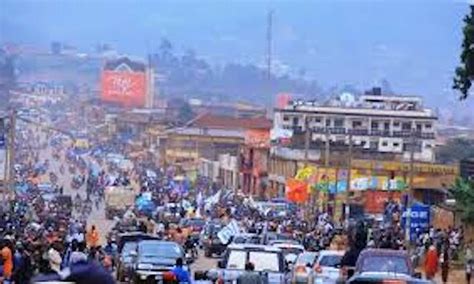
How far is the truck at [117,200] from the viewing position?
85.7 meters

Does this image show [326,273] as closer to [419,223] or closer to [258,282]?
[258,282]

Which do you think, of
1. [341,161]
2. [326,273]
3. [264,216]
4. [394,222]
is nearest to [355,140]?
[341,161]

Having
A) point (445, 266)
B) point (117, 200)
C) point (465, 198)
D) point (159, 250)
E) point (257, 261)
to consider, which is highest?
point (257, 261)

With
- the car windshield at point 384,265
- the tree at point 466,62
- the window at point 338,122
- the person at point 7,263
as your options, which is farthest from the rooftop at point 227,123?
the car windshield at point 384,265

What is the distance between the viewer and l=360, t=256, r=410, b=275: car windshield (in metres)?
25.3

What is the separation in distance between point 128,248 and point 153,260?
4338mm

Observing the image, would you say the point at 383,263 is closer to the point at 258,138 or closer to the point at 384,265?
the point at 384,265

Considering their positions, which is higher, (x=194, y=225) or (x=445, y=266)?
(x=445, y=266)

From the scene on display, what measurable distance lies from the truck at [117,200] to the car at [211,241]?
27515 mm

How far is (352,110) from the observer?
5049 inches

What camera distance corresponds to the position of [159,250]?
33.5 meters

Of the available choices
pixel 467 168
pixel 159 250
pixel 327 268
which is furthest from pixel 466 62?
pixel 467 168

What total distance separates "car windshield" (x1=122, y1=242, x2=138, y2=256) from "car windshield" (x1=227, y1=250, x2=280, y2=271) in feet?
19.3

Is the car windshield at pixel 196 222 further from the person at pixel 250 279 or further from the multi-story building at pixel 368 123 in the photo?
the multi-story building at pixel 368 123
